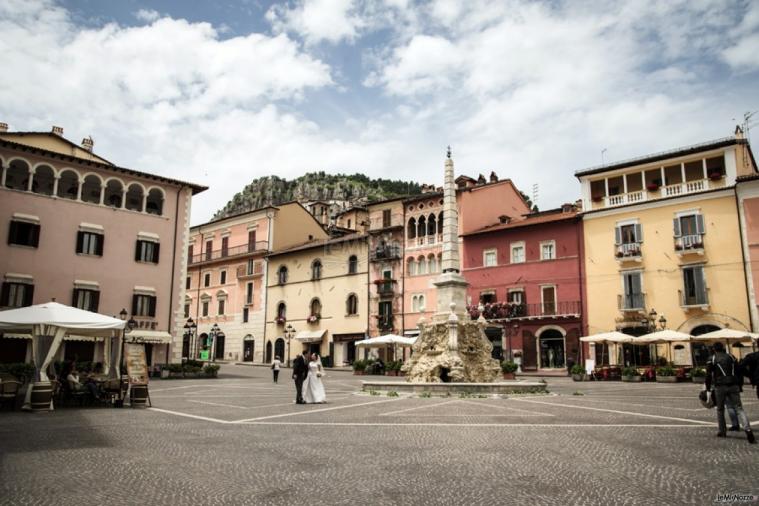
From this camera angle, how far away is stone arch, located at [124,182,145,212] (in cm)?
3666

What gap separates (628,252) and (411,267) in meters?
16.7

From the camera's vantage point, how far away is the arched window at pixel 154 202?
3750 centimetres

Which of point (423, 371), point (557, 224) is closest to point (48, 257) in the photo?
point (423, 371)

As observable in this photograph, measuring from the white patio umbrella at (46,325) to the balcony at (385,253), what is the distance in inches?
1311

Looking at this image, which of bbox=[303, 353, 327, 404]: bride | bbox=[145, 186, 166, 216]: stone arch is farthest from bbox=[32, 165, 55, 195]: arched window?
bbox=[303, 353, 327, 404]: bride

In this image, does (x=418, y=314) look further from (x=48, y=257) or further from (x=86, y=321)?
(x=86, y=321)

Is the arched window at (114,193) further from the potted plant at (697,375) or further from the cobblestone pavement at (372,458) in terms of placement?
the potted plant at (697,375)

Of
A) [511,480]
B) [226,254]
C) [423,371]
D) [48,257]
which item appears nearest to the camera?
[511,480]

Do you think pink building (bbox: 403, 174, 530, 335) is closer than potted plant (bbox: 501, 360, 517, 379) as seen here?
No

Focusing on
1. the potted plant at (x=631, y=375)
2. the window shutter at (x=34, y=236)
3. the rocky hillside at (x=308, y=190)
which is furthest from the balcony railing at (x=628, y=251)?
the rocky hillside at (x=308, y=190)

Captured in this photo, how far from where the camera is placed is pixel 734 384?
9.93 meters

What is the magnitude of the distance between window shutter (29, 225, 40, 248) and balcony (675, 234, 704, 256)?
3681 cm

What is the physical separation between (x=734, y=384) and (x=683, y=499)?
492 centimetres

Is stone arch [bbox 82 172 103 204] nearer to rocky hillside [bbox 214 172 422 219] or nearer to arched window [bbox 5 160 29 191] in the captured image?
arched window [bbox 5 160 29 191]
